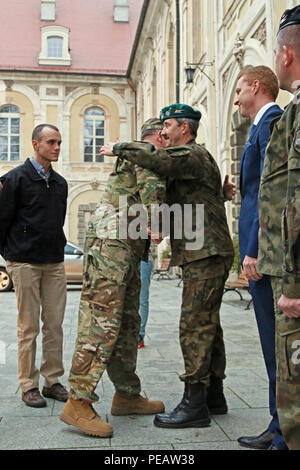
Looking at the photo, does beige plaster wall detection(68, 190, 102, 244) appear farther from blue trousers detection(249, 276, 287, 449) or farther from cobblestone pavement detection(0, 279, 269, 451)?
blue trousers detection(249, 276, 287, 449)

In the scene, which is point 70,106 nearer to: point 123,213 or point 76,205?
point 76,205

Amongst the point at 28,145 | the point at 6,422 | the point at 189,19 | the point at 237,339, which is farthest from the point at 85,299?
the point at 28,145

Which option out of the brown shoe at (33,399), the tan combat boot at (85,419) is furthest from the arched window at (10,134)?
the tan combat boot at (85,419)

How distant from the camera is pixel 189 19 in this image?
17281mm

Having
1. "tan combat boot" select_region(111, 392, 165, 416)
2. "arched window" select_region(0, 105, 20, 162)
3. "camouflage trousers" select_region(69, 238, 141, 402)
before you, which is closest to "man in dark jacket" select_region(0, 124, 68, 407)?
"tan combat boot" select_region(111, 392, 165, 416)

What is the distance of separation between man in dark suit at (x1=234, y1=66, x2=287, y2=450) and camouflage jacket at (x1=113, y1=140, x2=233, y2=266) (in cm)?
32

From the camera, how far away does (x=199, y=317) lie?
3510 mm

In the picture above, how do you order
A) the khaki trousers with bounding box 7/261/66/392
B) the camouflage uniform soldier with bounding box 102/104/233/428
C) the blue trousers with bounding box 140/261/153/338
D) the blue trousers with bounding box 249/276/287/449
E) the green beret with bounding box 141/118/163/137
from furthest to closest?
the blue trousers with bounding box 140/261/153/338 → the khaki trousers with bounding box 7/261/66/392 → the green beret with bounding box 141/118/163/137 → the camouflage uniform soldier with bounding box 102/104/233/428 → the blue trousers with bounding box 249/276/287/449

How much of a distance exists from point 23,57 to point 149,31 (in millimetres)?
10796

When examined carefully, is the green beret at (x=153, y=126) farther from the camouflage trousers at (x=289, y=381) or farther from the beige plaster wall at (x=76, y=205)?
the beige plaster wall at (x=76, y=205)

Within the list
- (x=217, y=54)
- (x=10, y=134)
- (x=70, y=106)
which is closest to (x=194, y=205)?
(x=217, y=54)

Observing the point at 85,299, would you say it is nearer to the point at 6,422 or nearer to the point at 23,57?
the point at 6,422

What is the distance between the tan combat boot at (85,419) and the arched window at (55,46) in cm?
3211

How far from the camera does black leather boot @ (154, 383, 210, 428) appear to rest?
345 centimetres
